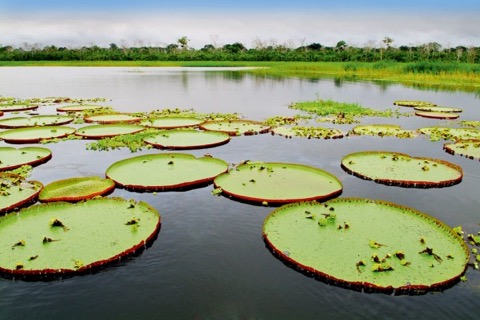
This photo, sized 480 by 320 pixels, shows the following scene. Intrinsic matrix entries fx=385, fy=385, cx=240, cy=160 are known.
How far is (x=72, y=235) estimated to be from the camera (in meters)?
4.21

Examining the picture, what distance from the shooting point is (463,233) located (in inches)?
178

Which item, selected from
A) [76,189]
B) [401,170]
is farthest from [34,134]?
[401,170]

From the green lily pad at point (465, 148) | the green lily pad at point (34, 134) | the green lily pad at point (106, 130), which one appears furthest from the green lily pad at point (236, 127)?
the green lily pad at point (465, 148)

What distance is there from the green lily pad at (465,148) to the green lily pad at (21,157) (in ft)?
27.2

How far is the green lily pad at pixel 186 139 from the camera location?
8.20 metres

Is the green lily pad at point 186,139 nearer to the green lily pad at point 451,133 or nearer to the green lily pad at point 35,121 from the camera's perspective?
the green lily pad at point 35,121

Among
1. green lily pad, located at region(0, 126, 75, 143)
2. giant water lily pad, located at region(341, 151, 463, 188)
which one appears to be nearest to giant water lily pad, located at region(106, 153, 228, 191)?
giant water lily pad, located at region(341, 151, 463, 188)

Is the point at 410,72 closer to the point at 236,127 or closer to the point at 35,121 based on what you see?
the point at 236,127

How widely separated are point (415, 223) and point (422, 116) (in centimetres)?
950

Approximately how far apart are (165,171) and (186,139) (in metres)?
2.45

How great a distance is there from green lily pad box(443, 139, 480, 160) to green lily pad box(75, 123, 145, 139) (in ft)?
23.9

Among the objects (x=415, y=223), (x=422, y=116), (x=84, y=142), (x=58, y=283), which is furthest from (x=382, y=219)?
(x=422, y=116)

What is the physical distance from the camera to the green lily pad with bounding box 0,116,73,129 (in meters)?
10.4

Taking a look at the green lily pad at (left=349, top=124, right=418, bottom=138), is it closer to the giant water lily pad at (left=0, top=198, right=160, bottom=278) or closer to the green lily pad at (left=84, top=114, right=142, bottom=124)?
the green lily pad at (left=84, top=114, right=142, bottom=124)
